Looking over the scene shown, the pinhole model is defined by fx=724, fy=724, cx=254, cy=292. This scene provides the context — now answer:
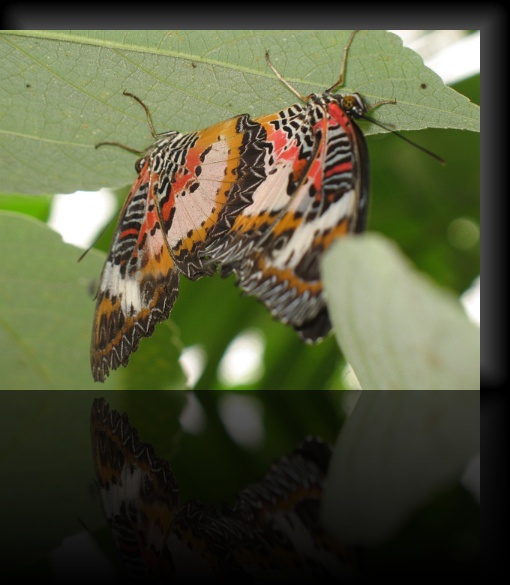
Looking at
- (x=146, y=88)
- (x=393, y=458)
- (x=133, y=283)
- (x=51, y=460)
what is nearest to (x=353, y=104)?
(x=146, y=88)

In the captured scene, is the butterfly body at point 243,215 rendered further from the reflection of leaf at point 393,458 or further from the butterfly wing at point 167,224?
the reflection of leaf at point 393,458

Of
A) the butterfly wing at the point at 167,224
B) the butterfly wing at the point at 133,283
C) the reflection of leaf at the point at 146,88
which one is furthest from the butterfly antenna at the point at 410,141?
the butterfly wing at the point at 133,283

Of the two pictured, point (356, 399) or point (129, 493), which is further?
point (356, 399)

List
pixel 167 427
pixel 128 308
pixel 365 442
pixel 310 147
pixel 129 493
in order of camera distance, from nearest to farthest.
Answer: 1. pixel 129 493
2. pixel 365 442
3. pixel 167 427
4. pixel 310 147
5. pixel 128 308

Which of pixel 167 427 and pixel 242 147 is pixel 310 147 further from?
pixel 167 427

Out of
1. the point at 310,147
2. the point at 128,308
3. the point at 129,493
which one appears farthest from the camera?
the point at 128,308

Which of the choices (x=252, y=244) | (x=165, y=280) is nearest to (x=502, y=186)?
(x=252, y=244)

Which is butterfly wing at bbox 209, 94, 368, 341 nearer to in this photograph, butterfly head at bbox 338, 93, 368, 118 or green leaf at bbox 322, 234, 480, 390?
butterfly head at bbox 338, 93, 368, 118

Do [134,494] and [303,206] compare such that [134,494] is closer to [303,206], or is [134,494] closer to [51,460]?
[51,460]
